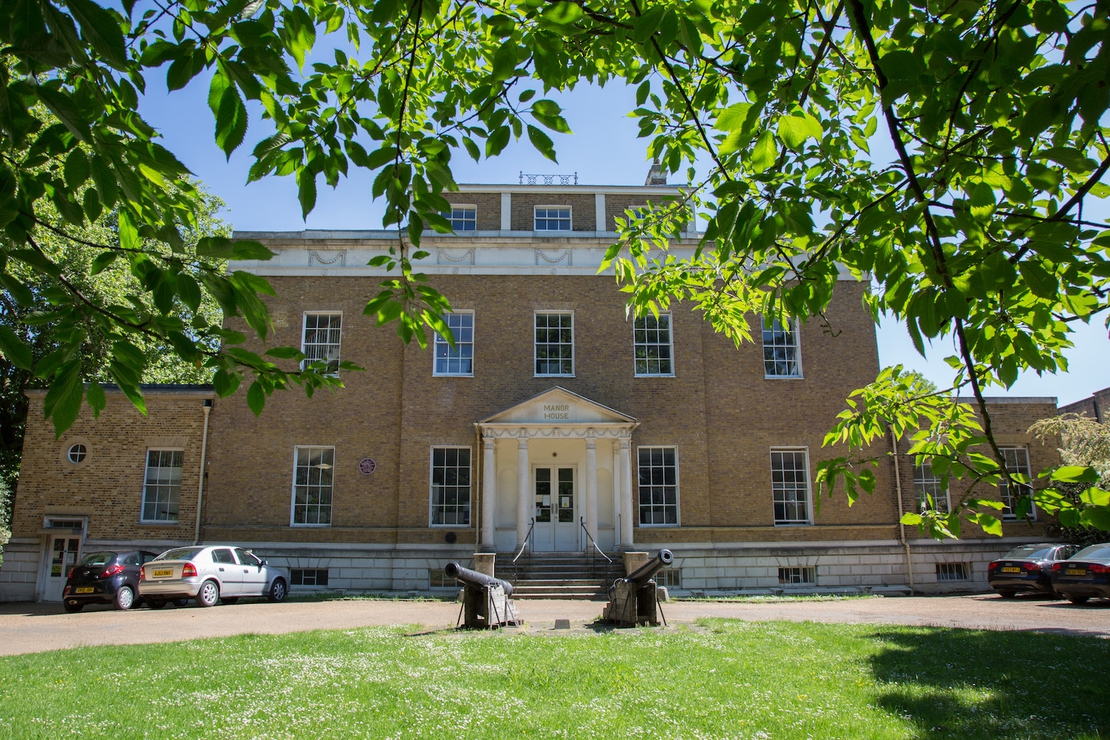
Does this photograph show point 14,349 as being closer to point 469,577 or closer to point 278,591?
point 469,577

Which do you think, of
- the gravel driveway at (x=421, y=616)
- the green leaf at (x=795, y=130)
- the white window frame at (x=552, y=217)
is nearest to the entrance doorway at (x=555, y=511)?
the gravel driveway at (x=421, y=616)

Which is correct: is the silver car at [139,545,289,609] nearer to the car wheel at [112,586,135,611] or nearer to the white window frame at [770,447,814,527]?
the car wheel at [112,586,135,611]

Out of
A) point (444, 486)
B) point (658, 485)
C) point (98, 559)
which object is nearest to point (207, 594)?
point (98, 559)

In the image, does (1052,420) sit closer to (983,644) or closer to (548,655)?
(983,644)

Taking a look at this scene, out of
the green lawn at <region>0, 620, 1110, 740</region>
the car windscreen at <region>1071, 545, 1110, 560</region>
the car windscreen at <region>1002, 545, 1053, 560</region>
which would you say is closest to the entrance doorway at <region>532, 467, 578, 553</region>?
the green lawn at <region>0, 620, 1110, 740</region>

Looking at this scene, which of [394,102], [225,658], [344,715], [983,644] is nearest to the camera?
[394,102]

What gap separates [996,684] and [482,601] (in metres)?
7.75

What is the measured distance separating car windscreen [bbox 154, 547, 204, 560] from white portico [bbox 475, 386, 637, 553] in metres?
7.12

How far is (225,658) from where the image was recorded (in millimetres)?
8773

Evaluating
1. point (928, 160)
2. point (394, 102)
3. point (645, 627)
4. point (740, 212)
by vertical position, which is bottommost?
point (645, 627)

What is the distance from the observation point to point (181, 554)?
17203 mm

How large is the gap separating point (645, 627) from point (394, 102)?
1062 cm

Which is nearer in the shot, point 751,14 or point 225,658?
point 751,14

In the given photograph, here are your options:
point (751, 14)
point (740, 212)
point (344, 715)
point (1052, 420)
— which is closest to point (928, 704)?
point (344, 715)
